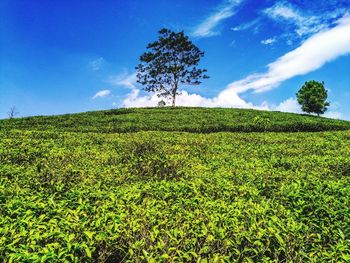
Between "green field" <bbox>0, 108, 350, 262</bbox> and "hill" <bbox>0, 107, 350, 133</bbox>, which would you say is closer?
"green field" <bbox>0, 108, 350, 262</bbox>

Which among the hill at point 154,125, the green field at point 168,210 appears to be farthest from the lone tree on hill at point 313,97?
the green field at point 168,210

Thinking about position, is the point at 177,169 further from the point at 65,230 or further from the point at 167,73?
the point at 167,73

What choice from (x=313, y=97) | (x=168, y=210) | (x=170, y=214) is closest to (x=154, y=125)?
(x=168, y=210)

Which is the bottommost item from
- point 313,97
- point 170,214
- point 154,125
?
point 170,214

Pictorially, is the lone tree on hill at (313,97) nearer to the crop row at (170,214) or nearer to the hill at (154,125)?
the hill at (154,125)

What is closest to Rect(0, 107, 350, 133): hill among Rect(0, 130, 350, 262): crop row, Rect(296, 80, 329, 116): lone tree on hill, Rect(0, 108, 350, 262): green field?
Rect(0, 108, 350, 262): green field

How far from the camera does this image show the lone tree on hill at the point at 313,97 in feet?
195

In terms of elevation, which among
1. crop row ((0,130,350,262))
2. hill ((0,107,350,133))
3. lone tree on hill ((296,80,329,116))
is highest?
lone tree on hill ((296,80,329,116))

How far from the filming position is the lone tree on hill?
59531 millimetres

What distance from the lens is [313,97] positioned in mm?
59094

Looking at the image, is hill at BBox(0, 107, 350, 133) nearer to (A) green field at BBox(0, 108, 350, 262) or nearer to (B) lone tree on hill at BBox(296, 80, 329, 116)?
(A) green field at BBox(0, 108, 350, 262)

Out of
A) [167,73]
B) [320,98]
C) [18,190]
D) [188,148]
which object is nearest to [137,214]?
[18,190]

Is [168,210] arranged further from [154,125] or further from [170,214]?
[154,125]

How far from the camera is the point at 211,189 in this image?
6.63 metres
